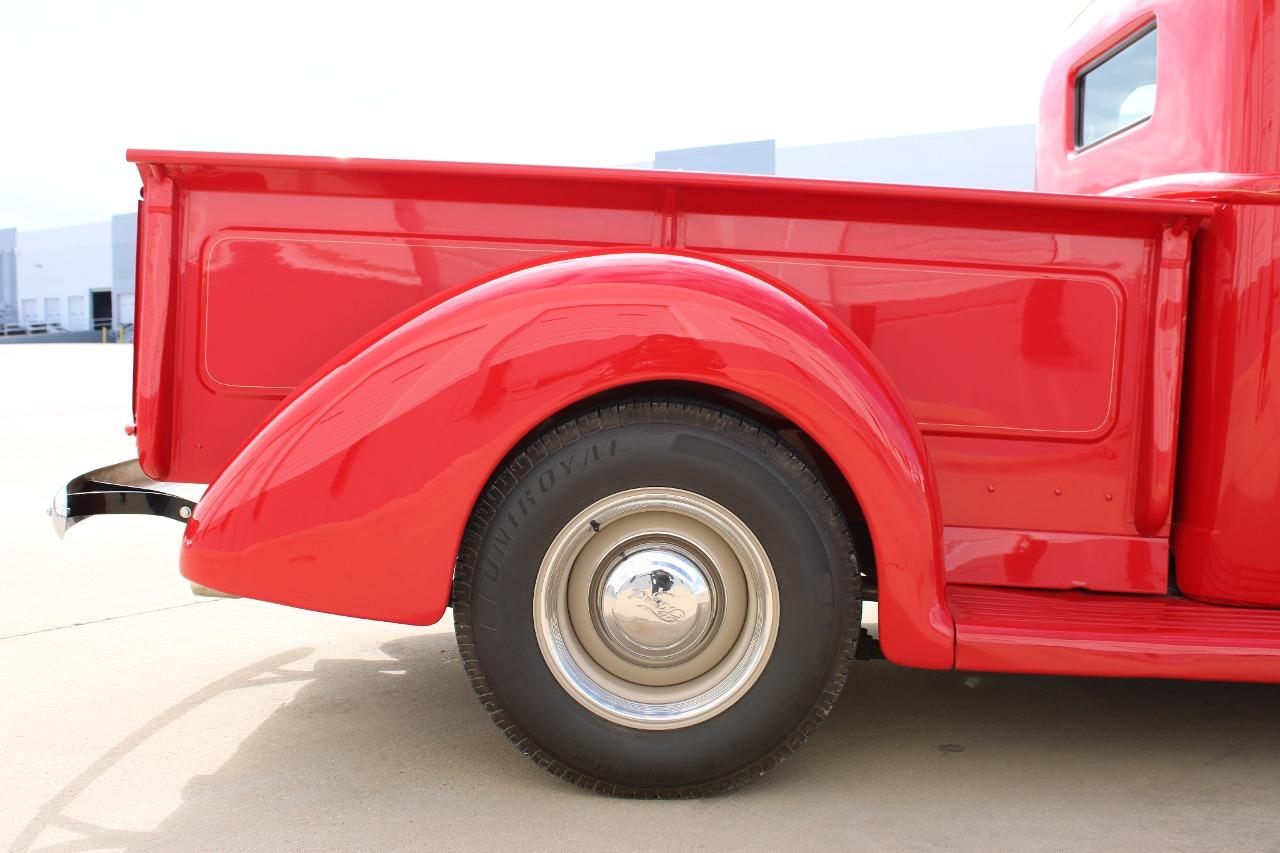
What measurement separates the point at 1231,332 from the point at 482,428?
1.63 m

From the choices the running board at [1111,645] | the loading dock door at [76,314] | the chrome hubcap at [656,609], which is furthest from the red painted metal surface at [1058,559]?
the loading dock door at [76,314]

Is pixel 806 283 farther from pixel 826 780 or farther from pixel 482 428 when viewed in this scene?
pixel 826 780

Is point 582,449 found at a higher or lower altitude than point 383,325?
lower

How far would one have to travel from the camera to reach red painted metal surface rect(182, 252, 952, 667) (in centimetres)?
195

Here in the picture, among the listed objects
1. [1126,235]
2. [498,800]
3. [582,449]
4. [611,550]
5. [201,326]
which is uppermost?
[1126,235]

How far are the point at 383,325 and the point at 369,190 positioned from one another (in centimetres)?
35

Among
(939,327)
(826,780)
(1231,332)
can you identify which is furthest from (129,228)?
(1231,332)

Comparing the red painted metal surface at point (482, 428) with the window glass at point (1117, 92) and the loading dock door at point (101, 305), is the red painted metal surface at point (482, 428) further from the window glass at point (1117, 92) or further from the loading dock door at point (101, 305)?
the loading dock door at point (101, 305)

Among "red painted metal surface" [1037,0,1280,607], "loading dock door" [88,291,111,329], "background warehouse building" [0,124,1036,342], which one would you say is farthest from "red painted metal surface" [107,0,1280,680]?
"loading dock door" [88,291,111,329]

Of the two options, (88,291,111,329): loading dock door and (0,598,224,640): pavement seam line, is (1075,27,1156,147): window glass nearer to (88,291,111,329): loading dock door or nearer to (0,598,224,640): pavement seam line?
(0,598,224,640): pavement seam line

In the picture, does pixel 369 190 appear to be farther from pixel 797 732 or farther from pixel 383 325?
pixel 797 732

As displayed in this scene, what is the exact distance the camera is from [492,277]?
81.3 inches

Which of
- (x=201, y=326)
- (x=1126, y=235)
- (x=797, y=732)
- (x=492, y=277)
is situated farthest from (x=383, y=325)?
(x=1126, y=235)

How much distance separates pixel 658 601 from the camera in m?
2.03
